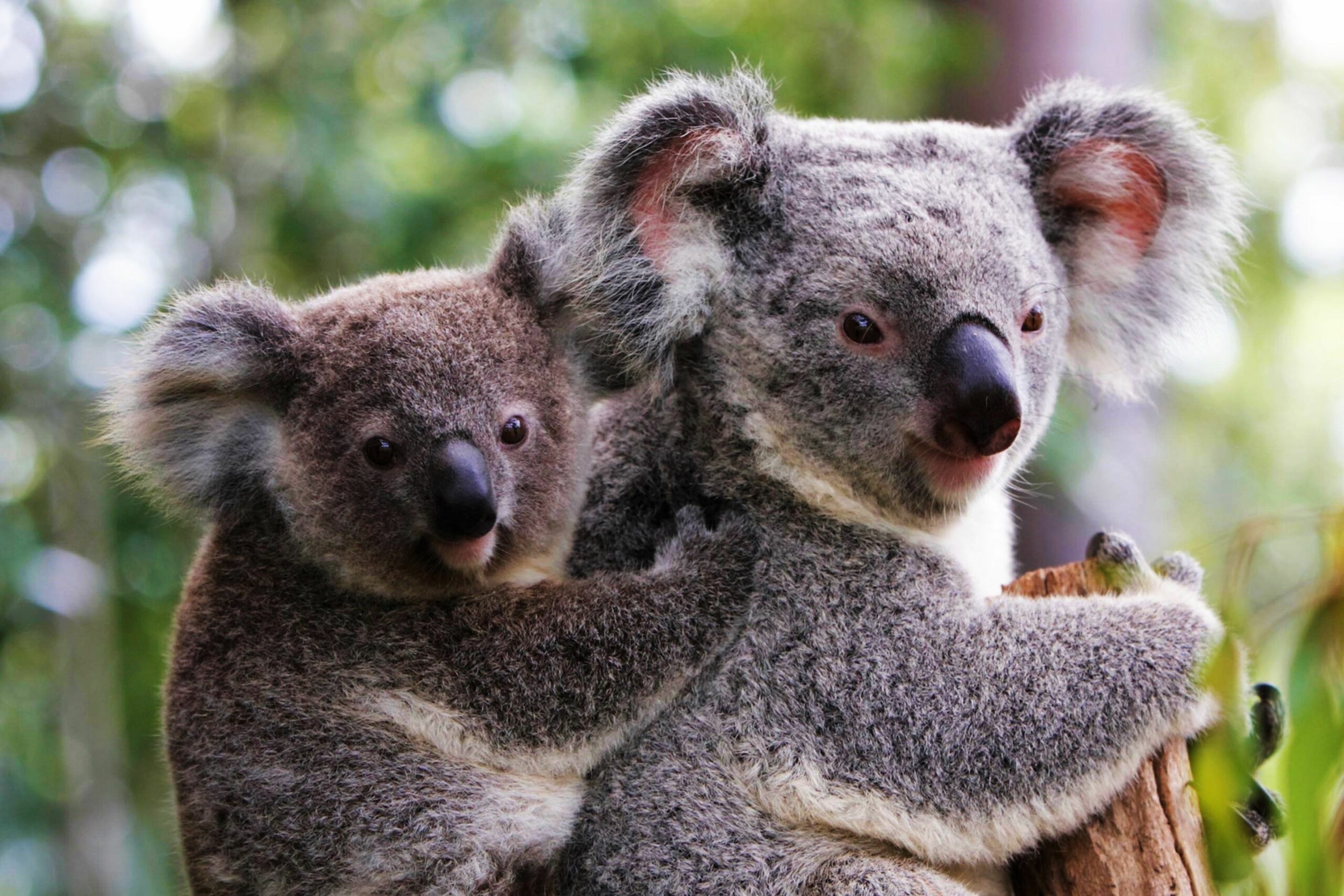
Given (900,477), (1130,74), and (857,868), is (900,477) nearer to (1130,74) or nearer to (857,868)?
(857,868)

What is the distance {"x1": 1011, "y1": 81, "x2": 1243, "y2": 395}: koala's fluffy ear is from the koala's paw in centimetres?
Result: 60

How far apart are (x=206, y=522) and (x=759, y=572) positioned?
1376mm

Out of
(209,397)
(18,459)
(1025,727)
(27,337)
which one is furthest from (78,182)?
(1025,727)

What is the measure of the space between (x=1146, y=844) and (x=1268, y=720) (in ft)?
1.40

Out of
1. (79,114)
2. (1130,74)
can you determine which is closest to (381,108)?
(79,114)

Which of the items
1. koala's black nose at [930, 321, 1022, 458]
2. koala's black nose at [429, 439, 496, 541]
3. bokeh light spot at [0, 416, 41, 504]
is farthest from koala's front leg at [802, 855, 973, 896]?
bokeh light spot at [0, 416, 41, 504]

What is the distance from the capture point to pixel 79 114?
Answer: 256 inches

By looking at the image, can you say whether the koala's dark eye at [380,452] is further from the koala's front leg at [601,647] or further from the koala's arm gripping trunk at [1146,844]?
the koala's arm gripping trunk at [1146,844]

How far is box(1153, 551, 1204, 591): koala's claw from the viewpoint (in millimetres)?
2729

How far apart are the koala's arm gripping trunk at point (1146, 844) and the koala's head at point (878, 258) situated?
683 mm

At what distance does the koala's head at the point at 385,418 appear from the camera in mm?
2438

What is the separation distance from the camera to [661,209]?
2.61 meters

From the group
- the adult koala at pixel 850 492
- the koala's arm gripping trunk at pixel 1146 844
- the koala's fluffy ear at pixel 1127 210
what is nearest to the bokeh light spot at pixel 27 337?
the adult koala at pixel 850 492

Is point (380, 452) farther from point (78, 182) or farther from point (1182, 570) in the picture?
point (78, 182)
